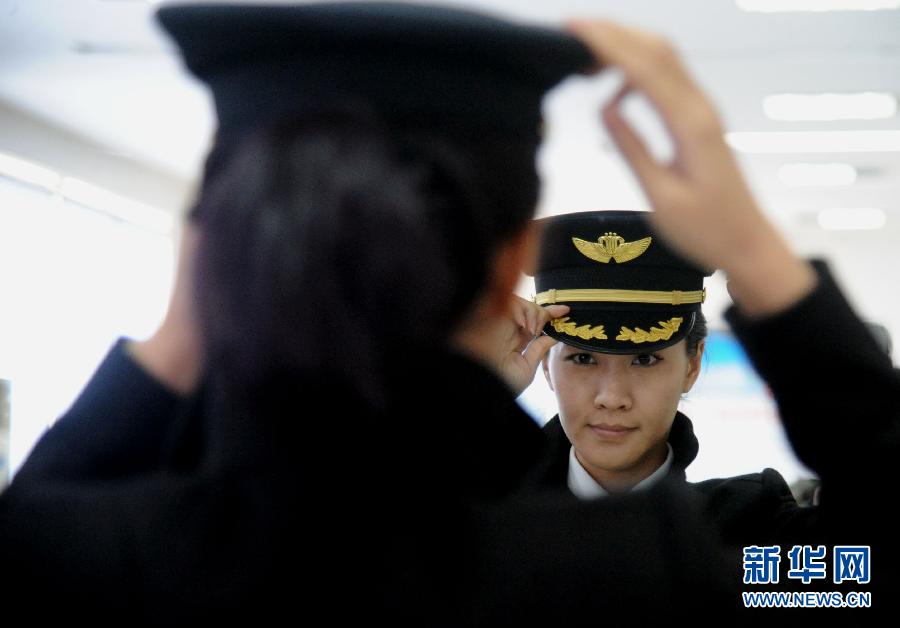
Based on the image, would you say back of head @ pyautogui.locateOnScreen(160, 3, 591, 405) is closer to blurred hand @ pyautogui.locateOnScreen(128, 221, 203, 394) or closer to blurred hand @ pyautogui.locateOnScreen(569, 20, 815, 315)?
blurred hand @ pyautogui.locateOnScreen(569, 20, 815, 315)

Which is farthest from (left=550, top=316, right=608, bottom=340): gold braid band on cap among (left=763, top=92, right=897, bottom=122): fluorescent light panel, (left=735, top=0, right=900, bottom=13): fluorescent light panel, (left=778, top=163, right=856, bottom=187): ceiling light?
(left=778, top=163, right=856, bottom=187): ceiling light

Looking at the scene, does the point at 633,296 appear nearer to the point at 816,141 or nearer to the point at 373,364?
the point at 373,364

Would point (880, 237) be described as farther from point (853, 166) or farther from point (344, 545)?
point (344, 545)

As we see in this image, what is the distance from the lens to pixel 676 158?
0.69m

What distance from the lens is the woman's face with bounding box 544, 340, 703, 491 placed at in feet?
5.97

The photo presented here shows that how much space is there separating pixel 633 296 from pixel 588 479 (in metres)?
0.35

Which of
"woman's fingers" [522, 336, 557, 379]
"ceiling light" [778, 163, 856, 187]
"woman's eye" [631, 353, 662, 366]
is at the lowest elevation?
"woman's eye" [631, 353, 662, 366]

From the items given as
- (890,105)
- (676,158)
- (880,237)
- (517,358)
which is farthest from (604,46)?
(880,237)

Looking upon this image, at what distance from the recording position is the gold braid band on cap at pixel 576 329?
1.82 m

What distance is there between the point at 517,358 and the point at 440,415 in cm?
108

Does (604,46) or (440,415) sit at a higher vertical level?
(604,46)

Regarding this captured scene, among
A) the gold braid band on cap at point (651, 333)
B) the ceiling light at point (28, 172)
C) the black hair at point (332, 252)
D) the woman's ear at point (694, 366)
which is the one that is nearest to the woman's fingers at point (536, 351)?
the gold braid band on cap at point (651, 333)

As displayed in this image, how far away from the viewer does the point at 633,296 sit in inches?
71.4

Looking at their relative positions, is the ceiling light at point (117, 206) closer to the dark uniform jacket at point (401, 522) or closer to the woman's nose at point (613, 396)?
the woman's nose at point (613, 396)
